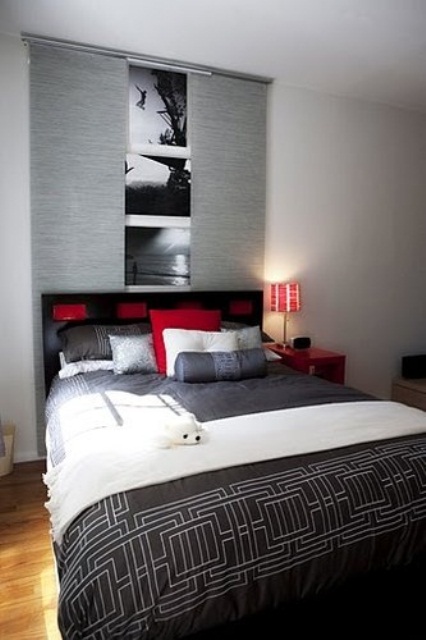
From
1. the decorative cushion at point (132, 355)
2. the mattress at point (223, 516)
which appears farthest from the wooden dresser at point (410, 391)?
the decorative cushion at point (132, 355)

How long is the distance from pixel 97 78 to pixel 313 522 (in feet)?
9.66

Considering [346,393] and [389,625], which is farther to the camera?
[346,393]

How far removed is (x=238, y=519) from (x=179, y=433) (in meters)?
0.39

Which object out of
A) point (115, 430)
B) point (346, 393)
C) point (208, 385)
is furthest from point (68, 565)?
point (346, 393)

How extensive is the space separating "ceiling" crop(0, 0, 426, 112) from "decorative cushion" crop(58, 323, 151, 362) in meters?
1.79

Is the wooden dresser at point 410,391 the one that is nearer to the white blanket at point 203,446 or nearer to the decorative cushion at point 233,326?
the decorative cushion at point 233,326

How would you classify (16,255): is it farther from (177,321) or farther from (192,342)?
(192,342)

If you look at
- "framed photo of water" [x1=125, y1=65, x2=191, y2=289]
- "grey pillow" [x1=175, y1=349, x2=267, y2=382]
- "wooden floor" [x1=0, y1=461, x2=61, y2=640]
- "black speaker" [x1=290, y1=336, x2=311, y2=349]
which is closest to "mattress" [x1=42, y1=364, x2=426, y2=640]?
"wooden floor" [x1=0, y1=461, x2=61, y2=640]

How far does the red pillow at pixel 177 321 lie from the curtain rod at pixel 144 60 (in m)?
1.67

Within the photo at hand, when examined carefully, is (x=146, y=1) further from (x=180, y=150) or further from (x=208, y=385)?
(x=208, y=385)

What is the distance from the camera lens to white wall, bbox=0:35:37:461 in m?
2.88

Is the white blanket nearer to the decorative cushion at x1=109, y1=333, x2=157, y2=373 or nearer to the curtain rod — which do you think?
the decorative cushion at x1=109, y1=333, x2=157, y2=373

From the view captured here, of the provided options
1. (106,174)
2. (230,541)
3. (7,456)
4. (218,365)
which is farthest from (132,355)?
(230,541)

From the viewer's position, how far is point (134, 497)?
1288 millimetres
